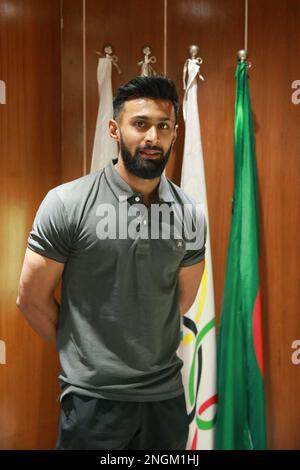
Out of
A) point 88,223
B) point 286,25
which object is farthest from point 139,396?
point 286,25

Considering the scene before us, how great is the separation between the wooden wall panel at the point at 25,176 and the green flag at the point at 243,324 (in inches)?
28.4

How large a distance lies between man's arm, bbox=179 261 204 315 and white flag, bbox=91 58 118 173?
625 millimetres

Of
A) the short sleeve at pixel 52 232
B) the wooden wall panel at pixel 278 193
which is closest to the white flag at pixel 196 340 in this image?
the wooden wall panel at pixel 278 193

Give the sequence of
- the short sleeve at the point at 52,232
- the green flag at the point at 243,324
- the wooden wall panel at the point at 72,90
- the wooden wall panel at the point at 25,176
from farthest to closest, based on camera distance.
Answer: the wooden wall panel at the point at 72,90 < the green flag at the point at 243,324 < the wooden wall panel at the point at 25,176 < the short sleeve at the point at 52,232

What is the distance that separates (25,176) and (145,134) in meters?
0.73

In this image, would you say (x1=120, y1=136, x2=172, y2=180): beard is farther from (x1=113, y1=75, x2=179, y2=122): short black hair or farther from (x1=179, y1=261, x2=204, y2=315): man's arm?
(x1=179, y1=261, x2=204, y2=315): man's arm

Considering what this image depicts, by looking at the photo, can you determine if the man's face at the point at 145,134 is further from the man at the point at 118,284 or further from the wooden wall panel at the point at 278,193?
the wooden wall panel at the point at 278,193

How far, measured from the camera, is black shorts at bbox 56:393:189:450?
124 cm

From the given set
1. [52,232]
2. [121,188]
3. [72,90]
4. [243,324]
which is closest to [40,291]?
[52,232]

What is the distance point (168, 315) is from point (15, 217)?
768 mm

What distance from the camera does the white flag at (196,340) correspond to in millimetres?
1878

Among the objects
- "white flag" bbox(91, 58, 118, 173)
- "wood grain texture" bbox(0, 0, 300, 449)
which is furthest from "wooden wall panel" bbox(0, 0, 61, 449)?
"white flag" bbox(91, 58, 118, 173)
